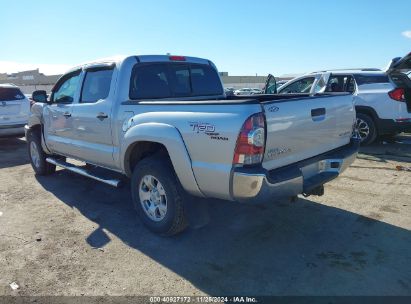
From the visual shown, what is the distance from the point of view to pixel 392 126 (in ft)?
28.6

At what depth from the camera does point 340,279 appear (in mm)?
3316

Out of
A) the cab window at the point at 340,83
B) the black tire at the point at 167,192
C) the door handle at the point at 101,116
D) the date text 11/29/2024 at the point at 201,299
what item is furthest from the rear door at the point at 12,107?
the date text 11/29/2024 at the point at 201,299

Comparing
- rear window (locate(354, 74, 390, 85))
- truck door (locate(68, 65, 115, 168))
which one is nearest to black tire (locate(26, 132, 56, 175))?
truck door (locate(68, 65, 115, 168))

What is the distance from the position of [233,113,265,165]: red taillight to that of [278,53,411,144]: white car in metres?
5.56

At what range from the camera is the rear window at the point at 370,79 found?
29.2 feet

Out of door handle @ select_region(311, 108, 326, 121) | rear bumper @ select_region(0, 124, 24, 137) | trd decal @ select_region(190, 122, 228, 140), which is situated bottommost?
rear bumper @ select_region(0, 124, 24, 137)

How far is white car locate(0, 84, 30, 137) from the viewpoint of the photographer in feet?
34.0

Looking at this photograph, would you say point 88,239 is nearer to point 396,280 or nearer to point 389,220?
point 396,280

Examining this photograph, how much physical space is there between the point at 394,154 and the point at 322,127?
5.09 meters

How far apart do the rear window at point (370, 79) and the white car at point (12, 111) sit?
28.8 feet

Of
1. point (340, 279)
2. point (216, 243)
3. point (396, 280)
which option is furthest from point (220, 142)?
point (396, 280)

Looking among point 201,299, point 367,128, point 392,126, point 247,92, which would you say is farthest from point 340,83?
point 247,92

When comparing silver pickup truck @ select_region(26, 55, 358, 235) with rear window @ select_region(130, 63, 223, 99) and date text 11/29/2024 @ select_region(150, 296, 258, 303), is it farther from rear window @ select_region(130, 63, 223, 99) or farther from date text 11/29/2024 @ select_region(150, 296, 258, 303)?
date text 11/29/2024 @ select_region(150, 296, 258, 303)

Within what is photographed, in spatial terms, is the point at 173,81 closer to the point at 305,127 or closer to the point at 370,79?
A: the point at 305,127
